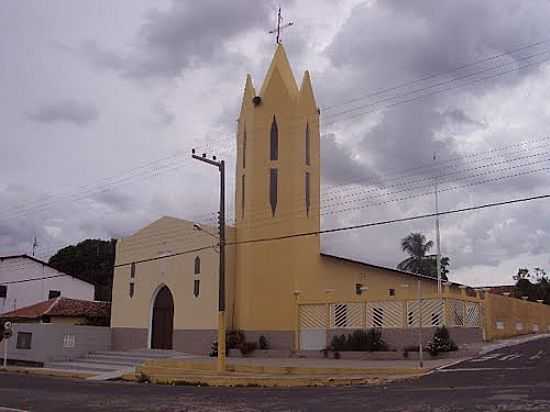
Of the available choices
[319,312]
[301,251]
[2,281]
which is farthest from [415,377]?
[2,281]

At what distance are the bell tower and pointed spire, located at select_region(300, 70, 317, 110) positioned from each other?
0.06m

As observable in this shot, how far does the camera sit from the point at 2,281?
163 ft

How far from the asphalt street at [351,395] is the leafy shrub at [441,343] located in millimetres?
1867

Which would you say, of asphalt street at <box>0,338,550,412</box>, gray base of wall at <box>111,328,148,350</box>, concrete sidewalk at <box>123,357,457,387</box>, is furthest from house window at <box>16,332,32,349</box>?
asphalt street at <box>0,338,550,412</box>

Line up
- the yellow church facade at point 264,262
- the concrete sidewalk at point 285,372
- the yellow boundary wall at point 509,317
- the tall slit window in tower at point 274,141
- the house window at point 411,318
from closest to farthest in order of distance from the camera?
the concrete sidewalk at point 285,372 < the house window at point 411,318 < the yellow boundary wall at point 509,317 < the yellow church facade at point 264,262 < the tall slit window in tower at point 274,141

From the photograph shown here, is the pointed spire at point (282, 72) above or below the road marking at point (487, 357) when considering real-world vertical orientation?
above

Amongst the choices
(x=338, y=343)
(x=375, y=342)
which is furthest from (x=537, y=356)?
(x=338, y=343)

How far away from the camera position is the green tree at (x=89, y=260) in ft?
229

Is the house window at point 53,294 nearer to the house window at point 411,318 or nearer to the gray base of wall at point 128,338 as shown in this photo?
the gray base of wall at point 128,338

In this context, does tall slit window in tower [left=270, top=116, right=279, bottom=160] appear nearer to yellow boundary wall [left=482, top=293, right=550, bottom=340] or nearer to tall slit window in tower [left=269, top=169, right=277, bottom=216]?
tall slit window in tower [left=269, top=169, right=277, bottom=216]

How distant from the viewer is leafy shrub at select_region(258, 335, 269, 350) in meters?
30.8

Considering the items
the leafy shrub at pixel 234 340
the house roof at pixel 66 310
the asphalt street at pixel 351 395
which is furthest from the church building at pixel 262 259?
the asphalt street at pixel 351 395

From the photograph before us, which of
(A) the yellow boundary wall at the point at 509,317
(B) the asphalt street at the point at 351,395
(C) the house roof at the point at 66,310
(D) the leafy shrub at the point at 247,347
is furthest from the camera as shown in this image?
(C) the house roof at the point at 66,310

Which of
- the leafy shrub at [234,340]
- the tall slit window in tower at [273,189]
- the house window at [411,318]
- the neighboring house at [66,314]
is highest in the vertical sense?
the tall slit window in tower at [273,189]
